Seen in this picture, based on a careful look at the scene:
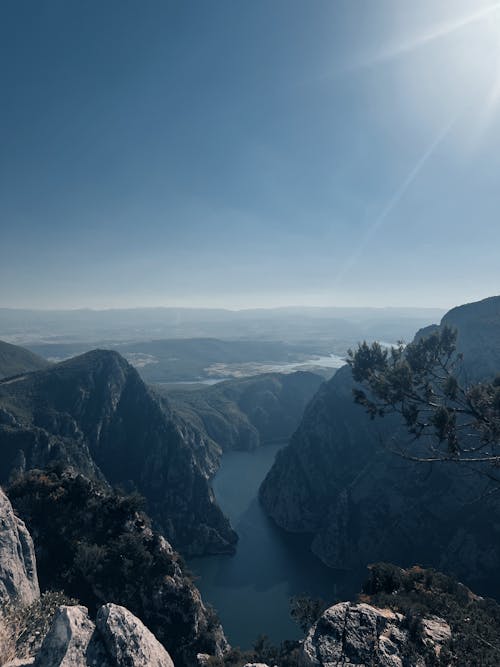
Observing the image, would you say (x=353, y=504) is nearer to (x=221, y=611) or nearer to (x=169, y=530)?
(x=221, y=611)

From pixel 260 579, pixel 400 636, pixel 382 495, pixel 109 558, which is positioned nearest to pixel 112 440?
pixel 260 579

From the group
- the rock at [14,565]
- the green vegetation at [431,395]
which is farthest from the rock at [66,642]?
the green vegetation at [431,395]

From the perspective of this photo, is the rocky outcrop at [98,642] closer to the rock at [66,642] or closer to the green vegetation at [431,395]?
the rock at [66,642]

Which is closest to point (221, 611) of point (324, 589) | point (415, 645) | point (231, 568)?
point (231, 568)

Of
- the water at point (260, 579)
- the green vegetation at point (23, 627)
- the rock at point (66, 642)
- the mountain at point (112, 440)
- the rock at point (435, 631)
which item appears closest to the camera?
the rock at point (66, 642)

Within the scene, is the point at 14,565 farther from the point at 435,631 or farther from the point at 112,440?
the point at 112,440

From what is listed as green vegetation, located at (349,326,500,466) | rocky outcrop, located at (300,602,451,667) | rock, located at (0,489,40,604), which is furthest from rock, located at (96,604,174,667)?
green vegetation, located at (349,326,500,466)

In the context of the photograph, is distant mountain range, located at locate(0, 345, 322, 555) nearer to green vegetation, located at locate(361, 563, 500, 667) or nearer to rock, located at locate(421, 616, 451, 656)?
green vegetation, located at locate(361, 563, 500, 667)
